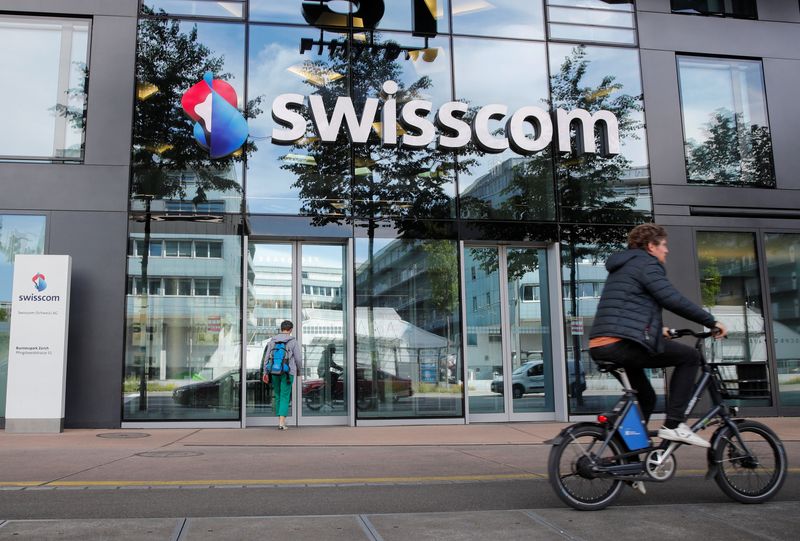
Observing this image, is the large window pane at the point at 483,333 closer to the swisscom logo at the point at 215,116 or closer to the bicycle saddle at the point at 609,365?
the swisscom logo at the point at 215,116

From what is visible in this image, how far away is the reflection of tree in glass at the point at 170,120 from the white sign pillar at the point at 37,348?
192 centimetres

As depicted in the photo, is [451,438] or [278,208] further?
[278,208]

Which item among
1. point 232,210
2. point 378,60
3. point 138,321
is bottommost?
point 138,321

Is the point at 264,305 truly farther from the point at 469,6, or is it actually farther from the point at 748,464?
the point at 748,464

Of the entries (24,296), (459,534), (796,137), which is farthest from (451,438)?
(796,137)

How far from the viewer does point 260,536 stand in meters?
3.96

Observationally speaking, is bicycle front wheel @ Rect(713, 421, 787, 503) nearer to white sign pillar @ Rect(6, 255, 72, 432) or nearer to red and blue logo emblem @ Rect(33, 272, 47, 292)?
white sign pillar @ Rect(6, 255, 72, 432)

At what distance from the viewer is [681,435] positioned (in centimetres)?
465

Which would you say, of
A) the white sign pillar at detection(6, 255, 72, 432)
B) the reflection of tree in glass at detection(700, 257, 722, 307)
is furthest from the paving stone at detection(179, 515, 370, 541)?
the reflection of tree in glass at detection(700, 257, 722, 307)

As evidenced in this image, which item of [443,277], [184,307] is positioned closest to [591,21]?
[443,277]

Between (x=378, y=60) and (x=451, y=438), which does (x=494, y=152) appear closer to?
(x=378, y=60)

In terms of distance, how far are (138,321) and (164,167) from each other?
2.38 meters

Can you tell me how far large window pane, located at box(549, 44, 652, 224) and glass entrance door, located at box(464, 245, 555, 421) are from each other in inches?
47.3

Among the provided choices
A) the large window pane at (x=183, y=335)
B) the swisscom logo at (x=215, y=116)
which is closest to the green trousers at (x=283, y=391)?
the large window pane at (x=183, y=335)
